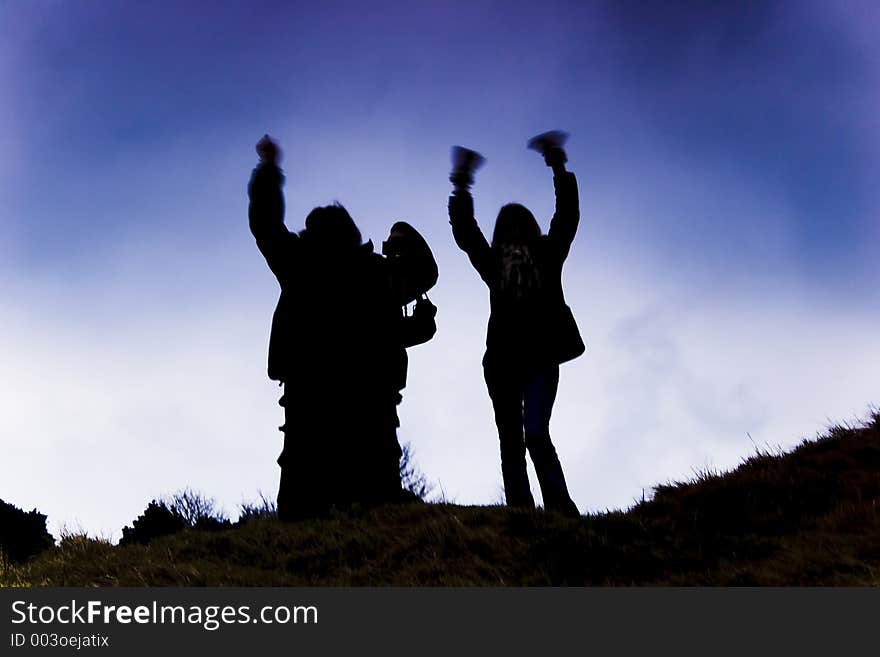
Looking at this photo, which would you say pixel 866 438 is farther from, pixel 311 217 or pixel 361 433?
pixel 311 217

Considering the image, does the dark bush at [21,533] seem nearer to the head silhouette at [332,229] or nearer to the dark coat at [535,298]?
the head silhouette at [332,229]

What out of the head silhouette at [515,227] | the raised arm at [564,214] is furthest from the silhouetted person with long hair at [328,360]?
the raised arm at [564,214]

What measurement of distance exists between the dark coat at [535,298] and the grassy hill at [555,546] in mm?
1318

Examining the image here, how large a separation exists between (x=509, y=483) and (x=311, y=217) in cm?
318

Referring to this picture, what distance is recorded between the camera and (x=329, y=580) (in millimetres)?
6254

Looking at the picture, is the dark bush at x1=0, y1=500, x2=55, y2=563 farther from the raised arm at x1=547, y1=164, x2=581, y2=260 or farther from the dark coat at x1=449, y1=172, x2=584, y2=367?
the raised arm at x1=547, y1=164, x2=581, y2=260

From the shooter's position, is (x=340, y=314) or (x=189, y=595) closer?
(x=189, y=595)

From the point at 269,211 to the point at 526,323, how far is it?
103 inches

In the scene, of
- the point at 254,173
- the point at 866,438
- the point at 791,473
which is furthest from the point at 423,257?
the point at 866,438

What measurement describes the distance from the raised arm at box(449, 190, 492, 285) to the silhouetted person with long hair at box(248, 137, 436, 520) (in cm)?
115

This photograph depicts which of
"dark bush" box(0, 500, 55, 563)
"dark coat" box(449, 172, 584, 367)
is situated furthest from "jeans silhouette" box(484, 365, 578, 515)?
"dark bush" box(0, 500, 55, 563)

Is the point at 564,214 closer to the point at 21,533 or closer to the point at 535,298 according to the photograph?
the point at 535,298

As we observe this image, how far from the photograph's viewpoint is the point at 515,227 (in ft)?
25.5

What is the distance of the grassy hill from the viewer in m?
5.94
